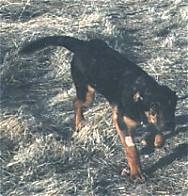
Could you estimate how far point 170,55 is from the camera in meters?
7.89

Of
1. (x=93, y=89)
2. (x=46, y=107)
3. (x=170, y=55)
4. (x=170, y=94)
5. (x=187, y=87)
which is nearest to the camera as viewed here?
(x=170, y=94)

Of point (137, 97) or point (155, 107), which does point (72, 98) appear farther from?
point (155, 107)

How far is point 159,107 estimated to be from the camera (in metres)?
4.98

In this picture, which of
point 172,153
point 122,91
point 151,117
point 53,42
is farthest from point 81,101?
point 151,117

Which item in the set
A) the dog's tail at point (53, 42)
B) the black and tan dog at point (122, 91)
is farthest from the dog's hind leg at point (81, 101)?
the dog's tail at point (53, 42)

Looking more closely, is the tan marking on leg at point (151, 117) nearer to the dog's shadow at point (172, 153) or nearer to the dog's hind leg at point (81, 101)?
the dog's shadow at point (172, 153)

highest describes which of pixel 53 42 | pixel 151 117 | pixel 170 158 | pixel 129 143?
pixel 53 42

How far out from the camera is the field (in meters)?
5.30

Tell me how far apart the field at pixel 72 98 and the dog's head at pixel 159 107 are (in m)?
0.57

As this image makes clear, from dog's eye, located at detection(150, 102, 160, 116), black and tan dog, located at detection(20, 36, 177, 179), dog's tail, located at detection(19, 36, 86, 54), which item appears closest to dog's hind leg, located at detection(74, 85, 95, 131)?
black and tan dog, located at detection(20, 36, 177, 179)

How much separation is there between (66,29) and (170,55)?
4.69 feet

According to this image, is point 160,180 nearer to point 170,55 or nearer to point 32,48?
point 32,48

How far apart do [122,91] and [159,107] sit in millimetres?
471

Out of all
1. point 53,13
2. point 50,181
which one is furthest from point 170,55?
point 50,181
